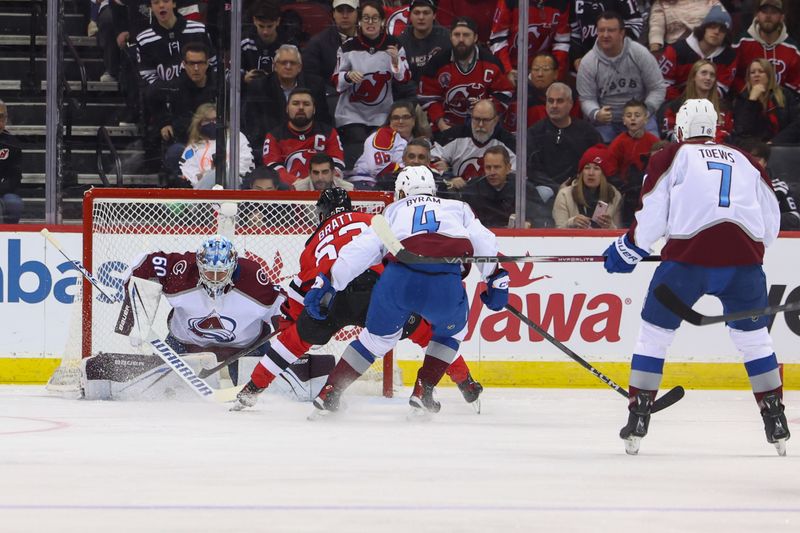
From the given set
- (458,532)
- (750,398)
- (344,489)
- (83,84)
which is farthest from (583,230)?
(458,532)

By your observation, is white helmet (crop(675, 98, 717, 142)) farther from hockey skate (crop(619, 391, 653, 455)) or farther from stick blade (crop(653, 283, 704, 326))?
hockey skate (crop(619, 391, 653, 455))

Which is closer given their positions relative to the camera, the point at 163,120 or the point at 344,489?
the point at 344,489

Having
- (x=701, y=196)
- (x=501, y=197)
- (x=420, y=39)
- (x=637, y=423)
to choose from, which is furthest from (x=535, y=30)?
(x=637, y=423)

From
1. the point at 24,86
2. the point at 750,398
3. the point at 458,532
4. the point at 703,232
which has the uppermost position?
the point at 24,86

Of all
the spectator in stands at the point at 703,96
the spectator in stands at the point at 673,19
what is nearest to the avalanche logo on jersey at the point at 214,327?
the spectator in stands at the point at 703,96

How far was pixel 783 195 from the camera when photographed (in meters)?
6.75

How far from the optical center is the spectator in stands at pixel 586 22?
274 inches

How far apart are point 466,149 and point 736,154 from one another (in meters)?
2.64

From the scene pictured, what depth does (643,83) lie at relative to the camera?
693 cm

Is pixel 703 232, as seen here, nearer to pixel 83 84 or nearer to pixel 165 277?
pixel 165 277

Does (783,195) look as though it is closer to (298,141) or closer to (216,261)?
(298,141)

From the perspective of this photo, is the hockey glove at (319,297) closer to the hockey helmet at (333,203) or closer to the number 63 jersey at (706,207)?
the hockey helmet at (333,203)

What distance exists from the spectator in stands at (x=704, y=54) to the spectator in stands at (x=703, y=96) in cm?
6

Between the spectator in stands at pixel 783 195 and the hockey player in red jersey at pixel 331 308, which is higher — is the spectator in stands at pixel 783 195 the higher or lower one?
the higher one
